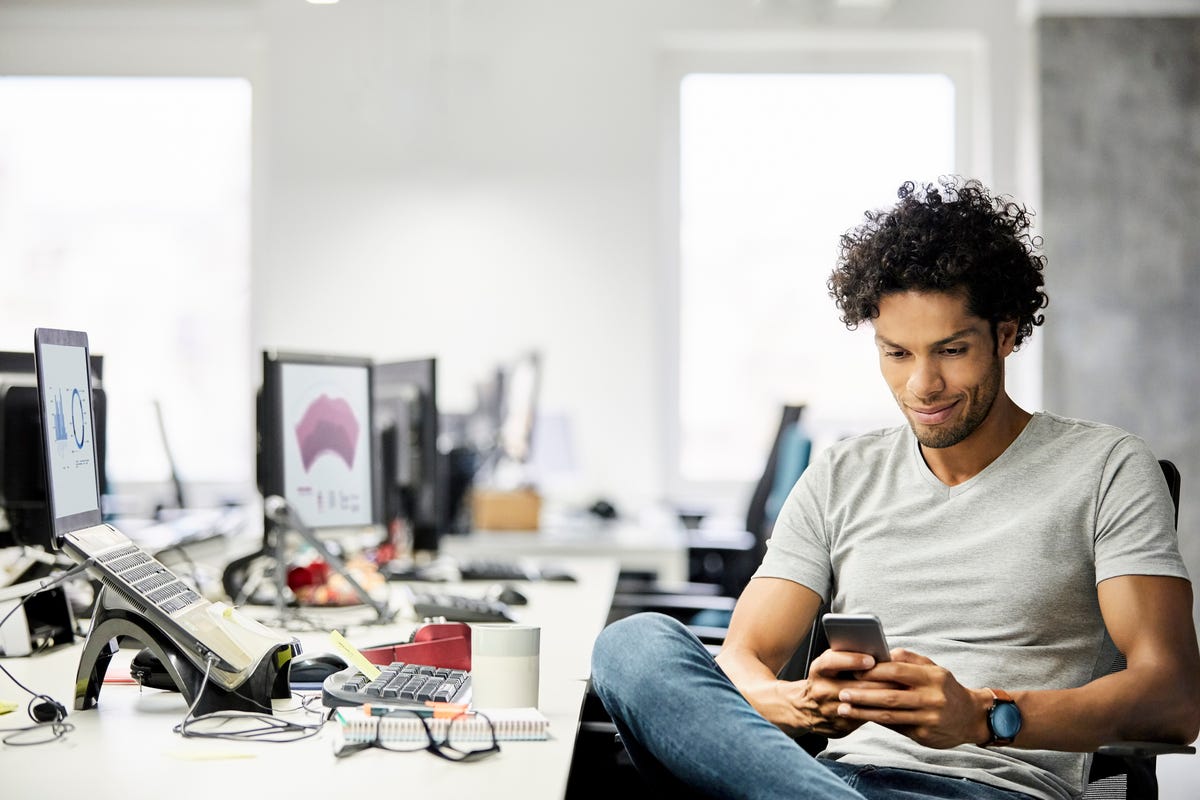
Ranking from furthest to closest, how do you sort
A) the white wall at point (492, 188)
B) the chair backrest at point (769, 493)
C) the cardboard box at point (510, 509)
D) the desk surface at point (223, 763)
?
the white wall at point (492, 188) < the cardboard box at point (510, 509) < the chair backrest at point (769, 493) < the desk surface at point (223, 763)

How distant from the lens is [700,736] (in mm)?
1236

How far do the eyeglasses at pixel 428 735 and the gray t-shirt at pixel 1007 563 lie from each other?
52 cm

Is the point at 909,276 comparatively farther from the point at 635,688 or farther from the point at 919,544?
the point at 635,688

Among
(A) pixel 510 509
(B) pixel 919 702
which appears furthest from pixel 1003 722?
(A) pixel 510 509

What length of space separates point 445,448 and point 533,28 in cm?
230

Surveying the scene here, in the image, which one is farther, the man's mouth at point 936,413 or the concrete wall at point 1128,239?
the concrete wall at point 1128,239

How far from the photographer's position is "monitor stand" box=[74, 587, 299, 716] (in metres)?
1.42

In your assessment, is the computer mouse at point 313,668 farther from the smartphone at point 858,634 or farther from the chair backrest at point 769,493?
the chair backrest at point 769,493

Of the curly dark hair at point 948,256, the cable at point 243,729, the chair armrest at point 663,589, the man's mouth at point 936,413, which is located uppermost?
the curly dark hair at point 948,256

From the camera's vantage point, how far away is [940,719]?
130 cm

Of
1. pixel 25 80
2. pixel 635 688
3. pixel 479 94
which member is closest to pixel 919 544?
pixel 635 688

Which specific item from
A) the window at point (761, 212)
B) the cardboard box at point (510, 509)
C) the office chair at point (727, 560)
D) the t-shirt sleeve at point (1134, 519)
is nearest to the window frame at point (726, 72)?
the window at point (761, 212)

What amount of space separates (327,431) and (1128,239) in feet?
12.7

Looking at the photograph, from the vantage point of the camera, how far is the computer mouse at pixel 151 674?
1537 millimetres
